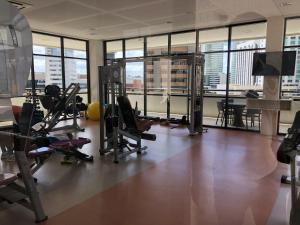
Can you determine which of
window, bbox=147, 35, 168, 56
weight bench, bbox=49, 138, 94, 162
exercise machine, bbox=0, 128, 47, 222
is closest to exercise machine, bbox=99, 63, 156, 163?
weight bench, bbox=49, 138, 94, 162

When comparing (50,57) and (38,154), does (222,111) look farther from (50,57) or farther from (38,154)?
(50,57)

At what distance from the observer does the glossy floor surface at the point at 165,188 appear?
2.51 m

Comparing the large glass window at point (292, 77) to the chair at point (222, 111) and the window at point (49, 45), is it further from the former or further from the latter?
the window at point (49, 45)

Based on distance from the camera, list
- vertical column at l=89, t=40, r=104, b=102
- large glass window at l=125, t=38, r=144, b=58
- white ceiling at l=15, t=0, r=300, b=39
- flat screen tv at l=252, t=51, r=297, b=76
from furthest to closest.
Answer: vertical column at l=89, t=40, r=104, b=102
large glass window at l=125, t=38, r=144, b=58
flat screen tv at l=252, t=51, r=297, b=76
white ceiling at l=15, t=0, r=300, b=39

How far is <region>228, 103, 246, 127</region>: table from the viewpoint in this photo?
6738 mm

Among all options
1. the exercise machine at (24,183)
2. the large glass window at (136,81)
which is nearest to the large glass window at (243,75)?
the large glass window at (136,81)

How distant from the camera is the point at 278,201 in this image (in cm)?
284

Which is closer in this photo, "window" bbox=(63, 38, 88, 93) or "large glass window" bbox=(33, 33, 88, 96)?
"large glass window" bbox=(33, 33, 88, 96)

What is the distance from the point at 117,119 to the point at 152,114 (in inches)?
165

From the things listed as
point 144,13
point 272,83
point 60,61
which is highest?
point 144,13

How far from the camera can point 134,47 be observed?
28.5ft

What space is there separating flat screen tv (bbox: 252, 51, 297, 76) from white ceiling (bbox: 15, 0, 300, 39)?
90 cm

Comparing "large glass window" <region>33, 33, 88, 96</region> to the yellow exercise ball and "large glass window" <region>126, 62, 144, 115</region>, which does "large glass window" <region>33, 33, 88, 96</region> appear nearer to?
the yellow exercise ball

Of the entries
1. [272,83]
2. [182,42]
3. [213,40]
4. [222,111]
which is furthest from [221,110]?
[182,42]
